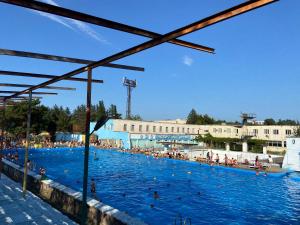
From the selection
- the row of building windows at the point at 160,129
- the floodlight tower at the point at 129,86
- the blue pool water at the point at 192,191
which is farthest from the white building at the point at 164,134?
the floodlight tower at the point at 129,86

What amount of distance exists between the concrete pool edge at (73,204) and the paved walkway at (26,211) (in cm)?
52

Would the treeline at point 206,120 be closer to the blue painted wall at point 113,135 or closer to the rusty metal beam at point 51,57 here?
the blue painted wall at point 113,135

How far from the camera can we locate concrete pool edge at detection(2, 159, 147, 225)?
26.2 feet

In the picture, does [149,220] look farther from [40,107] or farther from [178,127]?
[178,127]

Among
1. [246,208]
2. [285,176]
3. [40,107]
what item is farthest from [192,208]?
[40,107]

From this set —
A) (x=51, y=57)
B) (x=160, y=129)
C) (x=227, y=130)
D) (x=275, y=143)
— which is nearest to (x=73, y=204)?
(x=51, y=57)

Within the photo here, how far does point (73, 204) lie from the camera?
31.7 feet

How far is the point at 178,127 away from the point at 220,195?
4974cm

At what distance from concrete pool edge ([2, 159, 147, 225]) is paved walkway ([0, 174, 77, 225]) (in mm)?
517

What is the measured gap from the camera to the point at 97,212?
340 inches

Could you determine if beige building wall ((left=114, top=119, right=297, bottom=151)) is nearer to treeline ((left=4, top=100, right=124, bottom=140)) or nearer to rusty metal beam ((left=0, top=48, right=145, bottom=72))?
treeline ((left=4, top=100, right=124, bottom=140))

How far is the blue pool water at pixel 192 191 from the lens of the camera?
53.4 feet

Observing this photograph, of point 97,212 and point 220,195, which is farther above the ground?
point 97,212

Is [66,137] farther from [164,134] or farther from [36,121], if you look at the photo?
[164,134]
